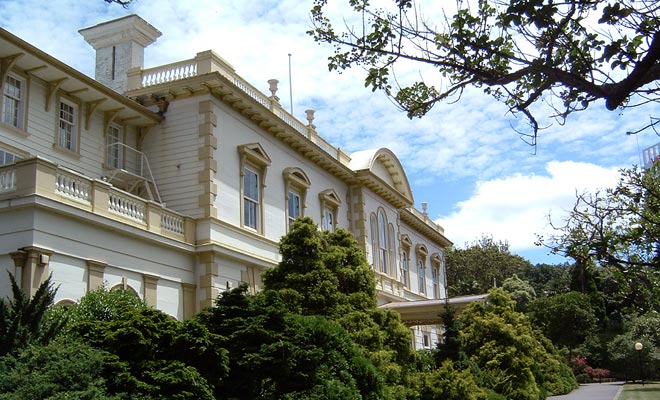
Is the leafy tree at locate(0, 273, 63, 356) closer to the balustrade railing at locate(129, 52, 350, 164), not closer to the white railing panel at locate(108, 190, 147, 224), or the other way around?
the white railing panel at locate(108, 190, 147, 224)

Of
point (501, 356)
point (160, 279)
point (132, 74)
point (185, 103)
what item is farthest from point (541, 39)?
point (501, 356)

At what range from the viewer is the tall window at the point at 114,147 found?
67.2 feet

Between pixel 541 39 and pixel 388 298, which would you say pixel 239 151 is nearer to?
pixel 388 298

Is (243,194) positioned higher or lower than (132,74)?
lower

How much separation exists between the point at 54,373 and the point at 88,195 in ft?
23.3

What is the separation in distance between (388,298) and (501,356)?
789 centimetres

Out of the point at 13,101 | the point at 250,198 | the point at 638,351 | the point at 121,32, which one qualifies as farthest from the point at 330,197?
the point at 638,351

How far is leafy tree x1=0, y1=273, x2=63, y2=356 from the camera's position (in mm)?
10977

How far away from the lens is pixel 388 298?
107 ft

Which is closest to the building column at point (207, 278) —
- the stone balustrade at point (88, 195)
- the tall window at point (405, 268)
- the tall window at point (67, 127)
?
the stone balustrade at point (88, 195)

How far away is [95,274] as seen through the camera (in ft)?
53.8

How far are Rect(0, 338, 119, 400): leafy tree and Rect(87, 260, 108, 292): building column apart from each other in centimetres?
526

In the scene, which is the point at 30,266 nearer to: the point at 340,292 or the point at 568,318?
the point at 340,292

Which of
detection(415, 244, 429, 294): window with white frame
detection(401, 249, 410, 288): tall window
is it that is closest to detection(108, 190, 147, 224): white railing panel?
detection(401, 249, 410, 288): tall window
